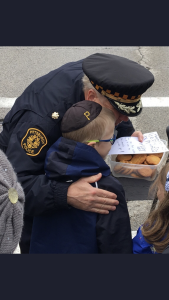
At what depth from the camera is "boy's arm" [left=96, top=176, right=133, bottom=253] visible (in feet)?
5.27

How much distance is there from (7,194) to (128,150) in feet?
4.34

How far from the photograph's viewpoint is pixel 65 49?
6.10 metres

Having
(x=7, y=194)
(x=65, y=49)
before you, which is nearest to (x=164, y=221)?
(x=7, y=194)

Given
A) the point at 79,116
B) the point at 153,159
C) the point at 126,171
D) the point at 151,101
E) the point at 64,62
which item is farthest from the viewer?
the point at 64,62

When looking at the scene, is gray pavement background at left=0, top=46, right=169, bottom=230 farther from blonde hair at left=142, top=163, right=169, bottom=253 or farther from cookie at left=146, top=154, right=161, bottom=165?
blonde hair at left=142, top=163, right=169, bottom=253

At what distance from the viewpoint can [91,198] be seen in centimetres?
162

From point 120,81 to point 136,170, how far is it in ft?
2.57

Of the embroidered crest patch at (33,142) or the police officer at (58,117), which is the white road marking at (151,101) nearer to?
the police officer at (58,117)

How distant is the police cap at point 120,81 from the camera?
181 centimetres

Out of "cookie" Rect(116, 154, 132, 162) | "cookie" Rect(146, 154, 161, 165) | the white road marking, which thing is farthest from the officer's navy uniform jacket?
the white road marking

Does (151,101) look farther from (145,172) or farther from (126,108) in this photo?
(126,108)

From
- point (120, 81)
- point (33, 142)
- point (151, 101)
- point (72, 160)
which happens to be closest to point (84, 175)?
point (72, 160)

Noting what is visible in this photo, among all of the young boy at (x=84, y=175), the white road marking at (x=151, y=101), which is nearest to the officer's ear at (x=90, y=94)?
the young boy at (x=84, y=175)

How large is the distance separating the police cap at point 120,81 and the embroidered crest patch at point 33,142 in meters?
0.46
